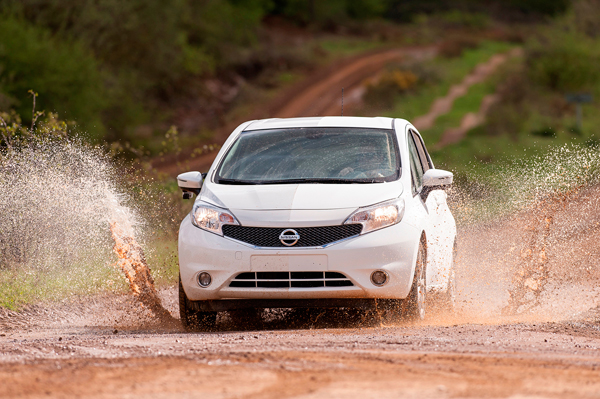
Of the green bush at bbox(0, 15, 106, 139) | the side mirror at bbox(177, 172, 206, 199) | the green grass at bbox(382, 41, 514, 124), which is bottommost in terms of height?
the side mirror at bbox(177, 172, 206, 199)

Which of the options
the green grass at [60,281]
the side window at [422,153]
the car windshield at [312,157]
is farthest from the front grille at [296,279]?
the green grass at [60,281]

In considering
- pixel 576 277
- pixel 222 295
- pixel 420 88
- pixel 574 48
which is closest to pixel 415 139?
pixel 222 295

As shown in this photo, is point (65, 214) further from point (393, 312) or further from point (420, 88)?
point (420, 88)

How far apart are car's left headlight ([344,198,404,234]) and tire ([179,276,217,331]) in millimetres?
1480

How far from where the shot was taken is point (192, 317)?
6.78 meters

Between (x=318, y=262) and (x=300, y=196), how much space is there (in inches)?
22.4

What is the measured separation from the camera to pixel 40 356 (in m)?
5.01

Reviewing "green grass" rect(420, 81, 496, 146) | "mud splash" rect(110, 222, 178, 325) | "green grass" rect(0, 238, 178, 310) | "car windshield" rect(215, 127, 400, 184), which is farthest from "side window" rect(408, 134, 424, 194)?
"green grass" rect(420, 81, 496, 146)

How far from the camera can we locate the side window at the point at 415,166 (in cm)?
703

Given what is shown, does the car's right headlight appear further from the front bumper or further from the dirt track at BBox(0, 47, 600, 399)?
the dirt track at BBox(0, 47, 600, 399)

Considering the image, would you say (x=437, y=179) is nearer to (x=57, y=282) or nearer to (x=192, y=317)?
(x=192, y=317)

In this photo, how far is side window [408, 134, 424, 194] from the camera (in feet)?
23.1

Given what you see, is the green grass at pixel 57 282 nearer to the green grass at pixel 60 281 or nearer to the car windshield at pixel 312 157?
the green grass at pixel 60 281

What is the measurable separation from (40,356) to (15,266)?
4448mm
